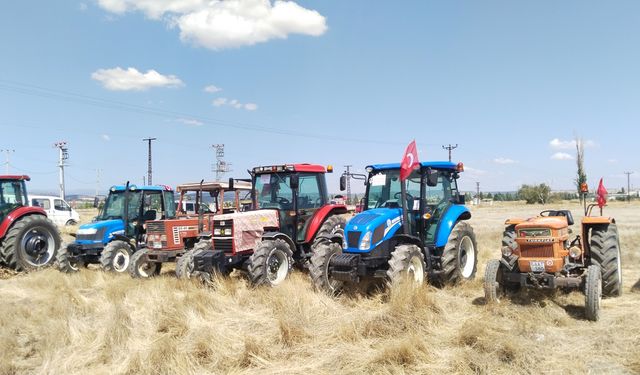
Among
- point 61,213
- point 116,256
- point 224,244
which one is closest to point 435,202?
point 224,244

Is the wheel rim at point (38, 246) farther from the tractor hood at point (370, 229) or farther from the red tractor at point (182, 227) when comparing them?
the tractor hood at point (370, 229)

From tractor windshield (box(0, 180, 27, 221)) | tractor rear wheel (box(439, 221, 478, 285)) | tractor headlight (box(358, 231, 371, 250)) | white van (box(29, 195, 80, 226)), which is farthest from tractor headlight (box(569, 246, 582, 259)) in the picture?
white van (box(29, 195, 80, 226))

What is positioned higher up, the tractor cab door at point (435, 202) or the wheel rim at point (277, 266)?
the tractor cab door at point (435, 202)

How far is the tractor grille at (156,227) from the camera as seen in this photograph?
10.6 m

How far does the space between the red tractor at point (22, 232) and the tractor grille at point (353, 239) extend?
812 centimetres

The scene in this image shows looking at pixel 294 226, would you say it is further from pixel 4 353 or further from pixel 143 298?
pixel 4 353

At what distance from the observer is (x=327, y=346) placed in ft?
18.3

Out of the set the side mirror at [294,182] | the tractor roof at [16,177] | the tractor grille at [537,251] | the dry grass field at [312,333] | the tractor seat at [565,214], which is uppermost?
the tractor roof at [16,177]

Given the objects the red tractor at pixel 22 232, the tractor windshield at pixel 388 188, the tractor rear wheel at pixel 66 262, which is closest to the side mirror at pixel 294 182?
the tractor windshield at pixel 388 188

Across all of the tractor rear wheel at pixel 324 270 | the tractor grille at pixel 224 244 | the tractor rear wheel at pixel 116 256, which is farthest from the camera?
the tractor rear wheel at pixel 116 256

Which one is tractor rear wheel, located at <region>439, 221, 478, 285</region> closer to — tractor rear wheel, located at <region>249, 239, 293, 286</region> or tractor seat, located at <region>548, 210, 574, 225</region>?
tractor seat, located at <region>548, 210, 574, 225</region>

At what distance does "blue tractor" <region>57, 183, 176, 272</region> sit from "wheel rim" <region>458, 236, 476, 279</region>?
6961 millimetres

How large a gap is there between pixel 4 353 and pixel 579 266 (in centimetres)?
735

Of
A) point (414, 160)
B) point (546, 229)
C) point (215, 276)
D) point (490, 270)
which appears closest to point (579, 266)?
point (546, 229)
